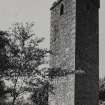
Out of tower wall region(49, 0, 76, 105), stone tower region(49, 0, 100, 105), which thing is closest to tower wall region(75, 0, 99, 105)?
stone tower region(49, 0, 100, 105)

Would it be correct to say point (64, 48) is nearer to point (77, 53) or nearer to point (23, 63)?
point (77, 53)

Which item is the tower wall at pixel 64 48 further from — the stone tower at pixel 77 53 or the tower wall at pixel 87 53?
the tower wall at pixel 87 53

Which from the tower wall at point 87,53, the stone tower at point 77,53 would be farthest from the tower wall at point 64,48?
the tower wall at point 87,53

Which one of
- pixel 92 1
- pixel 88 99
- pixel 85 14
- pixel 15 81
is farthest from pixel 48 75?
pixel 92 1

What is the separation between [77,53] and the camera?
63.0ft

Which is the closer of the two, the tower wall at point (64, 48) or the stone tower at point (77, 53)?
the stone tower at point (77, 53)

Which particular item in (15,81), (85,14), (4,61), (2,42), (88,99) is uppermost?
A: (85,14)

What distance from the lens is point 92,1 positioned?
69.1 ft

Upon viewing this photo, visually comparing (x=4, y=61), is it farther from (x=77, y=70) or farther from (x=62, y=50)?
(x=62, y=50)

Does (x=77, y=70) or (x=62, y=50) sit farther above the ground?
(x=62, y=50)

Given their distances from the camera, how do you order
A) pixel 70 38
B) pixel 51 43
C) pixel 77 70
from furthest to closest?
pixel 51 43 → pixel 70 38 → pixel 77 70

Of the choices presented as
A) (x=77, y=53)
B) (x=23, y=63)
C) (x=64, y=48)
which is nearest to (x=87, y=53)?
(x=77, y=53)

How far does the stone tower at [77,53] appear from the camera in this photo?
19.0 m

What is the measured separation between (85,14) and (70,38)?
197cm
